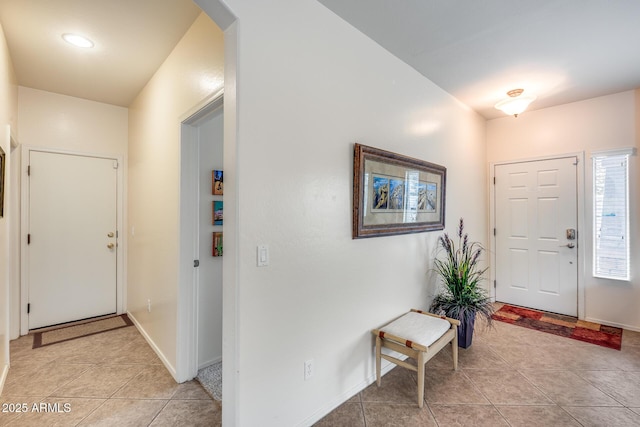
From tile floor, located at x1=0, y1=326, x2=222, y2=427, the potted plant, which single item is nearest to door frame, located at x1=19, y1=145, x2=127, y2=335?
tile floor, located at x1=0, y1=326, x2=222, y2=427

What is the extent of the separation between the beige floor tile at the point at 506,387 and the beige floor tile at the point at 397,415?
54 cm

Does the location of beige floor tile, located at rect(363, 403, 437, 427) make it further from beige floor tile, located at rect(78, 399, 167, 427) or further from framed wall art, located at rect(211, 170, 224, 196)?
framed wall art, located at rect(211, 170, 224, 196)

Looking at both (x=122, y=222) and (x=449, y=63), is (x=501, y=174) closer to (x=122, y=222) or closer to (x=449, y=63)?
(x=449, y=63)

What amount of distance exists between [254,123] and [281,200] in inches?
16.9

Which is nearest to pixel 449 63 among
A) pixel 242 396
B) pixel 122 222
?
pixel 242 396

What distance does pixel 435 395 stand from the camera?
6.66 ft

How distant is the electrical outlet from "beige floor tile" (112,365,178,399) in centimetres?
106

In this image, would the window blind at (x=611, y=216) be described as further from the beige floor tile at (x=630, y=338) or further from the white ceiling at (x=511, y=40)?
the white ceiling at (x=511, y=40)

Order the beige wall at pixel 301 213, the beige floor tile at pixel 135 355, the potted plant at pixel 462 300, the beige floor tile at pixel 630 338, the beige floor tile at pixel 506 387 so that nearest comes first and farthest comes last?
1. the beige wall at pixel 301 213
2. the beige floor tile at pixel 506 387
3. the beige floor tile at pixel 135 355
4. the potted plant at pixel 462 300
5. the beige floor tile at pixel 630 338

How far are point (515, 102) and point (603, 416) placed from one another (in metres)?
2.72

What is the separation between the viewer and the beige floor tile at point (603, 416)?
175 cm

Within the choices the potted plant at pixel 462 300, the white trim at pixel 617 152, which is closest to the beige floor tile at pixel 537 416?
the potted plant at pixel 462 300

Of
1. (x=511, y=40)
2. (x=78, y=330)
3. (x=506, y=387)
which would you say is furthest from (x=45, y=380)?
(x=511, y=40)

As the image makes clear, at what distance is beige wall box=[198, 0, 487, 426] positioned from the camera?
146 cm
